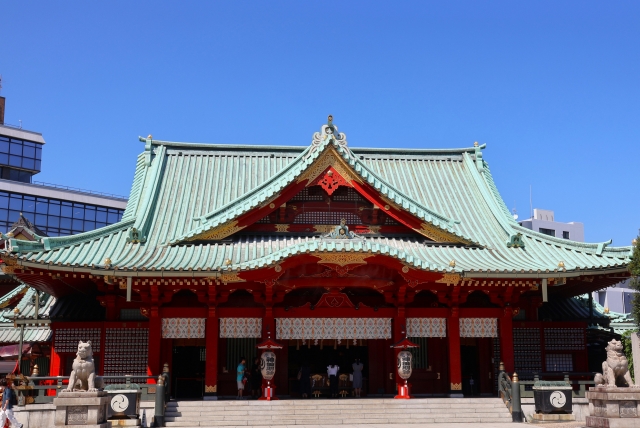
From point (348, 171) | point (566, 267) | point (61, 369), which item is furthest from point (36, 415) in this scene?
point (566, 267)

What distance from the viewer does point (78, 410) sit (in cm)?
1764

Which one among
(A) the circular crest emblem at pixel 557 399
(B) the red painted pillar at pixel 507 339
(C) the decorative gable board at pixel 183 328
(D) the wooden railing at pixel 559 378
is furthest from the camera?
(B) the red painted pillar at pixel 507 339

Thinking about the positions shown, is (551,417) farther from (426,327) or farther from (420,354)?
(420,354)

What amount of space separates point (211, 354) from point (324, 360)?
4531mm

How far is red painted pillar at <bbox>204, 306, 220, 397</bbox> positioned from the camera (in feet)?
73.2

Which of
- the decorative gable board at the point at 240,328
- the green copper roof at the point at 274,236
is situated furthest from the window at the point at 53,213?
the decorative gable board at the point at 240,328

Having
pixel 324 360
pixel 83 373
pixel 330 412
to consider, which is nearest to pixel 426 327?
pixel 324 360

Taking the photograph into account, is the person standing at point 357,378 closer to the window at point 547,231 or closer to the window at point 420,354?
the window at point 420,354

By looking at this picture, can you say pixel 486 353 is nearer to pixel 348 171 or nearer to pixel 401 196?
pixel 401 196

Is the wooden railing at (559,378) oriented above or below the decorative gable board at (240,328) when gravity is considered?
below

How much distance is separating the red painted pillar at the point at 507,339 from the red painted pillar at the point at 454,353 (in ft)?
4.76

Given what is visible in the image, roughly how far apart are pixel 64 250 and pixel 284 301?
7.03m

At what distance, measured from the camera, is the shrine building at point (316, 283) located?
21984 millimetres

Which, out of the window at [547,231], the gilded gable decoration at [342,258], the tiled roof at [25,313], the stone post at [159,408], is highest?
the window at [547,231]
